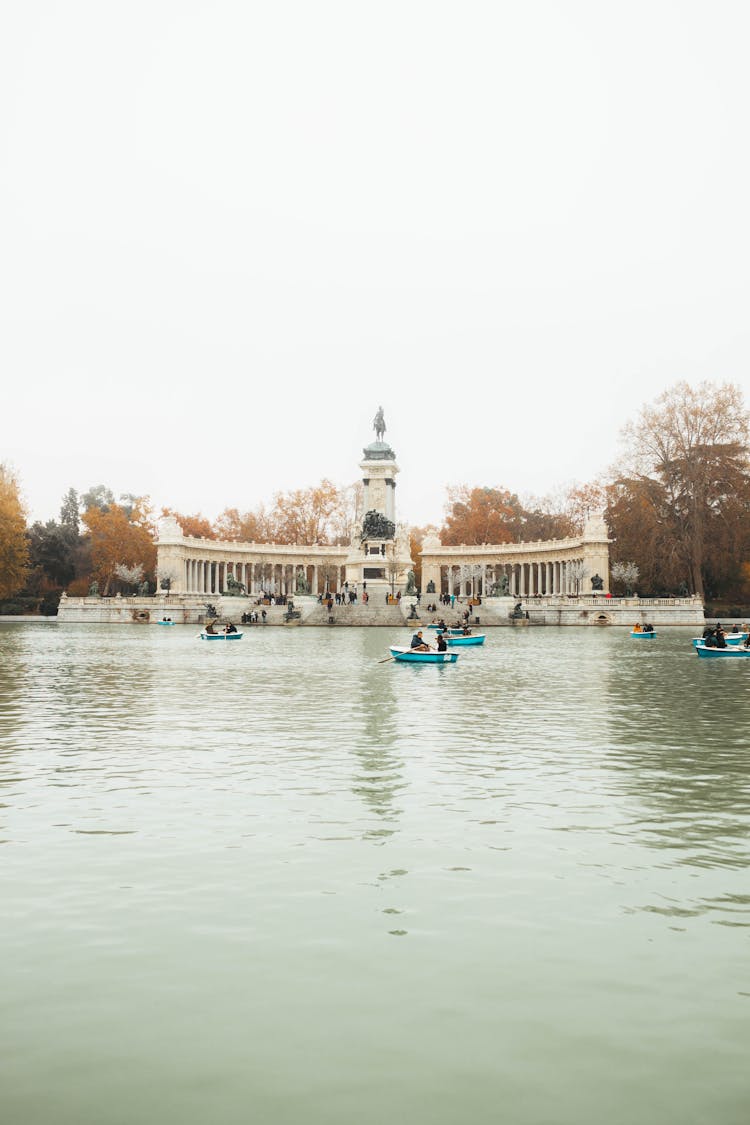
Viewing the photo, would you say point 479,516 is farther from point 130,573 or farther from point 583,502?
point 130,573

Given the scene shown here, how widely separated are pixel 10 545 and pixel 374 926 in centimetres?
7918

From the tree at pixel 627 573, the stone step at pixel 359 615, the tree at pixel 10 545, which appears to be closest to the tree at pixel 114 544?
the tree at pixel 10 545

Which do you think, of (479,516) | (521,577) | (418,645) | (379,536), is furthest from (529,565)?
(418,645)

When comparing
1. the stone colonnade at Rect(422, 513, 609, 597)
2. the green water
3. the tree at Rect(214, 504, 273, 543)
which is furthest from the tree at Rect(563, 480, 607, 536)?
the green water

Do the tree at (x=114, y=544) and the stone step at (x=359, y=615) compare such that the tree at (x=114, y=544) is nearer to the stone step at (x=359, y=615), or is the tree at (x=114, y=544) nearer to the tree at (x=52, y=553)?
the tree at (x=52, y=553)

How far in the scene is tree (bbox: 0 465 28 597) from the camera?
8125 cm

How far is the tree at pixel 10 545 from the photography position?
81.2m

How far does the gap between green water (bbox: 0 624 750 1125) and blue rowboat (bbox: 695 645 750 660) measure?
68.1 feet

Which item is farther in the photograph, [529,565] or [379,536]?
[529,565]

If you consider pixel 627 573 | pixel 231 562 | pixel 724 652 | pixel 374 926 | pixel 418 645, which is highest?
pixel 231 562

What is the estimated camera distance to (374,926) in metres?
8.14

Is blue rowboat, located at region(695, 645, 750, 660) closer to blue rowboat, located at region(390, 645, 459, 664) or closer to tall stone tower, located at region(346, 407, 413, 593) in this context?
blue rowboat, located at region(390, 645, 459, 664)

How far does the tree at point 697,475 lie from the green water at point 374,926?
65144 millimetres

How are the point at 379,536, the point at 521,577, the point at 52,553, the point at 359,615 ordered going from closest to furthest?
the point at 359,615 → the point at 379,536 → the point at 52,553 → the point at 521,577
